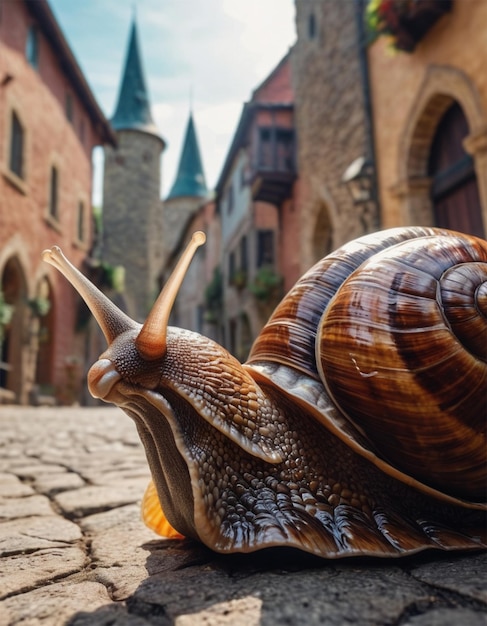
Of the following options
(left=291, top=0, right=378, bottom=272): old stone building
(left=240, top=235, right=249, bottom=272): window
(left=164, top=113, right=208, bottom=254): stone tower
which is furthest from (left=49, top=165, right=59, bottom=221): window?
(left=164, top=113, right=208, bottom=254): stone tower

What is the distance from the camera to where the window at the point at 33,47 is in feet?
42.3

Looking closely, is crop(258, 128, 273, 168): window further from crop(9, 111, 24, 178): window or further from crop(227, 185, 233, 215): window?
crop(227, 185, 233, 215): window

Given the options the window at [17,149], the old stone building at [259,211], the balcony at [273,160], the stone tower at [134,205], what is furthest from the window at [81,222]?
the stone tower at [134,205]

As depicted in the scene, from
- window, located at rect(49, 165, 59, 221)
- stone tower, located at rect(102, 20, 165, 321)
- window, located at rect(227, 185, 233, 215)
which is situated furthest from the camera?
stone tower, located at rect(102, 20, 165, 321)

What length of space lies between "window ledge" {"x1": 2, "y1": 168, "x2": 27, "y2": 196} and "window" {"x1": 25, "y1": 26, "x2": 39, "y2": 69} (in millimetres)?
3130

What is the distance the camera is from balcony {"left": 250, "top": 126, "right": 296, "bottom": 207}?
1406 cm

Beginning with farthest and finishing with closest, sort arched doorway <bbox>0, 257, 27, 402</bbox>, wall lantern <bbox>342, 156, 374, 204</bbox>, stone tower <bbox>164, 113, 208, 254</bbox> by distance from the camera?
1. stone tower <bbox>164, 113, 208, 254</bbox>
2. arched doorway <bbox>0, 257, 27, 402</bbox>
3. wall lantern <bbox>342, 156, 374, 204</bbox>

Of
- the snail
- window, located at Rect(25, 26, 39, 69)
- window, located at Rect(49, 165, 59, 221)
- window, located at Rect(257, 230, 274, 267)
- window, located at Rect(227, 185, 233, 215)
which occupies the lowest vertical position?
the snail

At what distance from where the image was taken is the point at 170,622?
104 cm

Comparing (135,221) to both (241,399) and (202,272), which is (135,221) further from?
(241,399)

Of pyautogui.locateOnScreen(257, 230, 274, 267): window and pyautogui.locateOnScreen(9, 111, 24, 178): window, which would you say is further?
pyautogui.locateOnScreen(257, 230, 274, 267): window

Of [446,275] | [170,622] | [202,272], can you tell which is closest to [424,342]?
[446,275]

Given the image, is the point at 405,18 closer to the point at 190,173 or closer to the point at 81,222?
the point at 81,222

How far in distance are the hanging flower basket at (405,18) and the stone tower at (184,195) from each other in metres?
32.0
